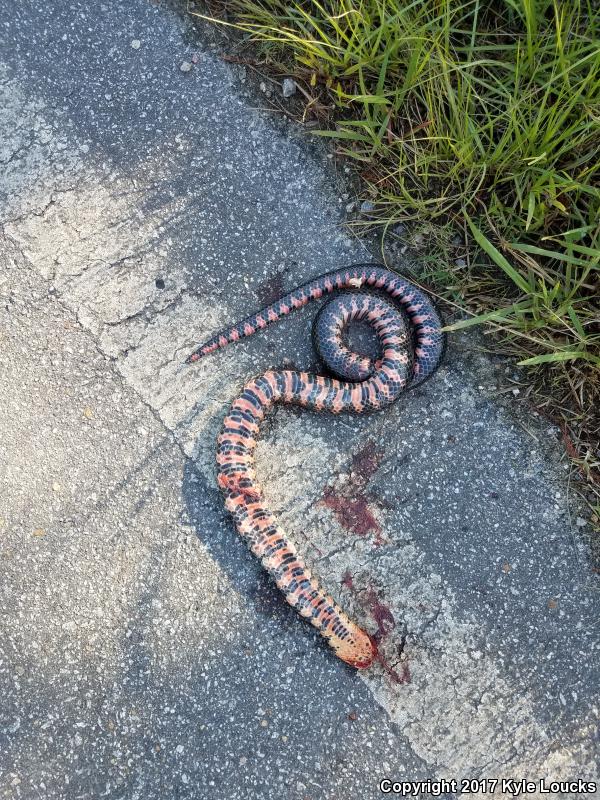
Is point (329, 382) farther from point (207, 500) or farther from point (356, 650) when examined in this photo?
point (356, 650)

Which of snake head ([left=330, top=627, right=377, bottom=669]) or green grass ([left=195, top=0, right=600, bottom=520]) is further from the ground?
green grass ([left=195, top=0, right=600, bottom=520])

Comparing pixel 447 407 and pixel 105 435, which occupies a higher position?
pixel 105 435

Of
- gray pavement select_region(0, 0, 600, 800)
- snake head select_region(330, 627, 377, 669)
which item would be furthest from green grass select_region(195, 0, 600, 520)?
snake head select_region(330, 627, 377, 669)

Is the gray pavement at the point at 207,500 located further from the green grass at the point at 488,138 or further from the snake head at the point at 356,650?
the green grass at the point at 488,138

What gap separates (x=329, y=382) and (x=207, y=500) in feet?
3.16

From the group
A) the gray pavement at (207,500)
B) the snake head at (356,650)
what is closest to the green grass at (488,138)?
the gray pavement at (207,500)

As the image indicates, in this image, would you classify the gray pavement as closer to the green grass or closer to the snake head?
the snake head

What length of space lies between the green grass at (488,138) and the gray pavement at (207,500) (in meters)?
0.28

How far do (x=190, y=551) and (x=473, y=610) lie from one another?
1.62 metres

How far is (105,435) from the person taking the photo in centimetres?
343

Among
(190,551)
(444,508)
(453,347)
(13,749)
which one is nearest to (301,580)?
(190,551)

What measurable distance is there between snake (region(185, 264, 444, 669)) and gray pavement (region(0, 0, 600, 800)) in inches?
5.0

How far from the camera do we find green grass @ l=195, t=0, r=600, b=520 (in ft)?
10.1

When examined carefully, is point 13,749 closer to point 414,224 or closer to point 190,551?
point 190,551
